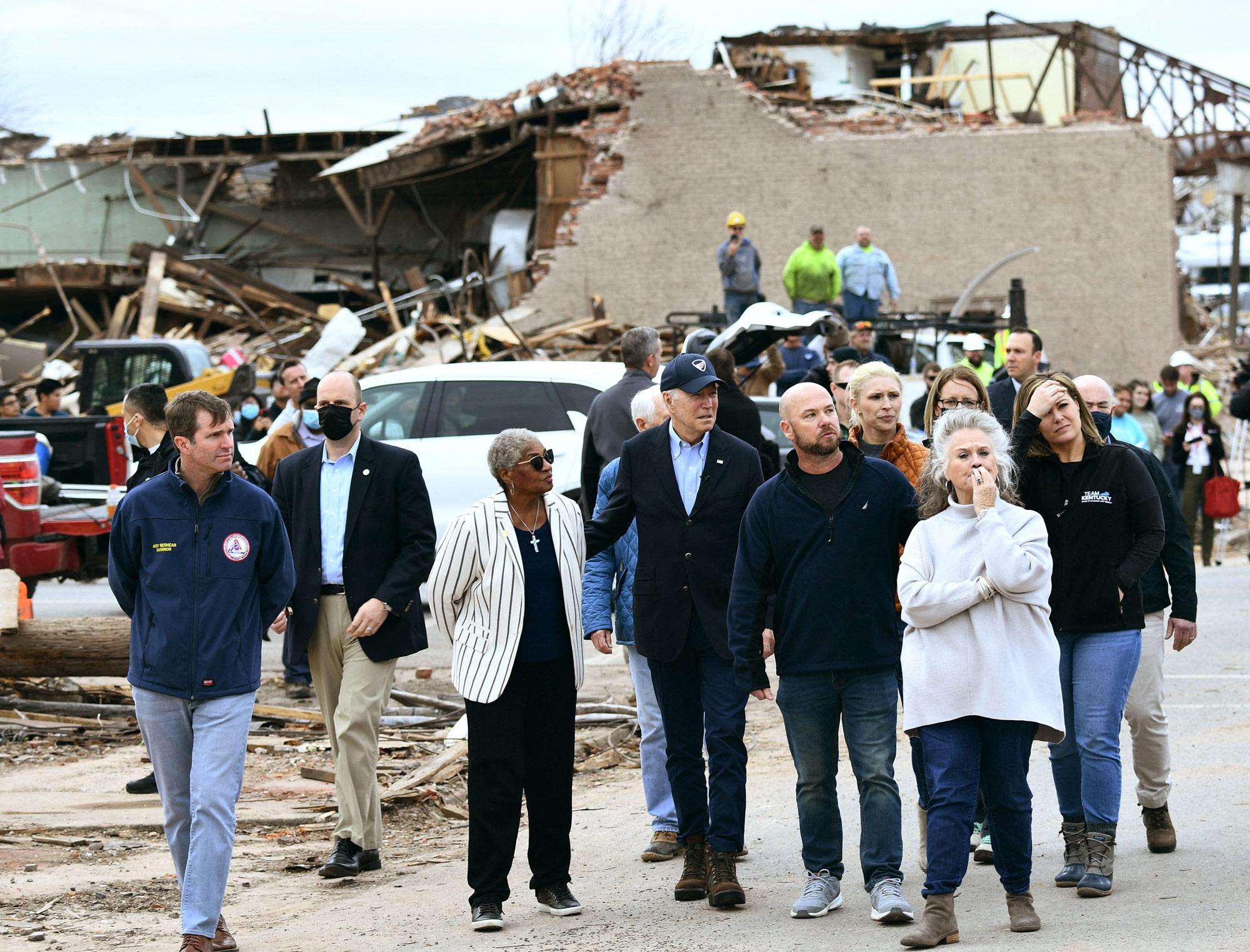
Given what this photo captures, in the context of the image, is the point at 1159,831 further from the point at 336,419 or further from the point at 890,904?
the point at 336,419

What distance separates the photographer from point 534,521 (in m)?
5.97

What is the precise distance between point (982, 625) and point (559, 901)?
196 cm

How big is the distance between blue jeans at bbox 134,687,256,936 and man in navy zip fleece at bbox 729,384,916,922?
5.97 ft

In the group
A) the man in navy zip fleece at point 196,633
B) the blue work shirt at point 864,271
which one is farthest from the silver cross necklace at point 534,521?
the blue work shirt at point 864,271

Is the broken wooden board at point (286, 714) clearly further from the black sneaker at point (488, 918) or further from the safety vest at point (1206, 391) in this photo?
the safety vest at point (1206, 391)

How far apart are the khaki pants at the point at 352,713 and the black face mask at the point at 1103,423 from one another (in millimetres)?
3088

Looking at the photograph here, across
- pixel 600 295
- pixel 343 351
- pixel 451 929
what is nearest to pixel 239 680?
pixel 451 929

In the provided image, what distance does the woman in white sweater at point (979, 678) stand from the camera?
502 cm

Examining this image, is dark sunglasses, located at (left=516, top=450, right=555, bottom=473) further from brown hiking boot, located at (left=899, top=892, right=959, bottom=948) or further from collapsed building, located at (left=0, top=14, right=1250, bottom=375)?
collapsed building, located at (left=0, top=14, right=1250, bottom=375)

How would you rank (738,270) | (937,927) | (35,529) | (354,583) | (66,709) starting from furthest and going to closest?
(738,270) < (35,529) < (66,709) < (354,583) < (937,927)

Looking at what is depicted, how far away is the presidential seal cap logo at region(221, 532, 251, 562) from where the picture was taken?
5.52m

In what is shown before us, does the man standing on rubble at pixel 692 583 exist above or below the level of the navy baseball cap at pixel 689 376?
below

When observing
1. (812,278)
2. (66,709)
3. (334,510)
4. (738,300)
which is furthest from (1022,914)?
(738,300)

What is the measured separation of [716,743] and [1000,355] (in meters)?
10.7
